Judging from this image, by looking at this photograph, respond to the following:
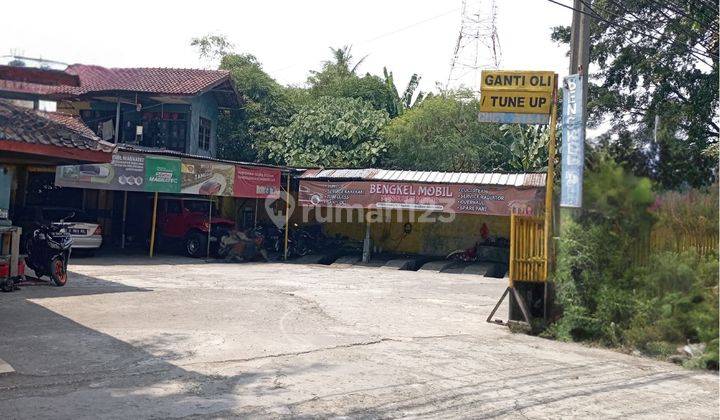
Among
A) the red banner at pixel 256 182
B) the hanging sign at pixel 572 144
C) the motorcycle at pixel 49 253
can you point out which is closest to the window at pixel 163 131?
the red banner at pixel 256 182

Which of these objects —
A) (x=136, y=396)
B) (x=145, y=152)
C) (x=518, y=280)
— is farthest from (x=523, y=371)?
(x=145, y=152)

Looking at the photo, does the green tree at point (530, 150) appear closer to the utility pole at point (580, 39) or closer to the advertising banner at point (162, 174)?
the advertising banner at point (162, 174)

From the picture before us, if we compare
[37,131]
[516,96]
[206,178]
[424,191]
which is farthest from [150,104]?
[37,131]

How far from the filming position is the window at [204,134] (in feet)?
90.2

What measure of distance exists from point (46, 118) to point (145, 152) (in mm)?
10949

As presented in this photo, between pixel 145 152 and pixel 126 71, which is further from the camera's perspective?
pixel 126 71

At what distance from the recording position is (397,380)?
7.11m

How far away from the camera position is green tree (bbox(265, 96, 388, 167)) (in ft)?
89.9

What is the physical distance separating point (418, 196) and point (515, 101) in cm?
1001

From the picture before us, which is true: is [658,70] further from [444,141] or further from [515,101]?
[515,101]

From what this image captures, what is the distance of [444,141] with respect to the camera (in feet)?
91.2

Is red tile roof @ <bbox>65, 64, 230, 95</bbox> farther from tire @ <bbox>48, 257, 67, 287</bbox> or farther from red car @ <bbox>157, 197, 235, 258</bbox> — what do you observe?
tire @ <bbox>48, 257, 67, 287</bbox>

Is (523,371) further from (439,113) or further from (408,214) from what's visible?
(439,113)

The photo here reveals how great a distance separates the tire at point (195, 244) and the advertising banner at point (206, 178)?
4.94 feet
